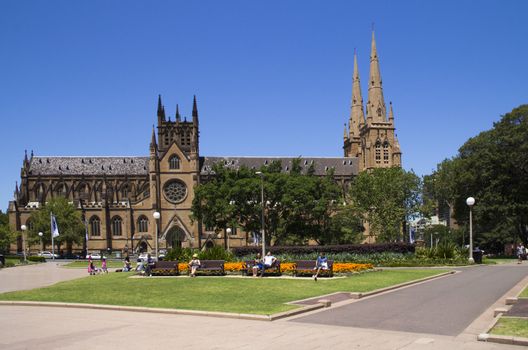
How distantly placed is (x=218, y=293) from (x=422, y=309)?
7.78 metres

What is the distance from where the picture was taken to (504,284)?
24.1 metres

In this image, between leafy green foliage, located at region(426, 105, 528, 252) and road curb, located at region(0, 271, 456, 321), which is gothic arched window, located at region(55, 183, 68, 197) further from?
road curb, located at region(0, 271, 456, 321)

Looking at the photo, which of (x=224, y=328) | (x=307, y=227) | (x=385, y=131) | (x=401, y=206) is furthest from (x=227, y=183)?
(x=385, y=131)

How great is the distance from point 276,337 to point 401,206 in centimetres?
5832

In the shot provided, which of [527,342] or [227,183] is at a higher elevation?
[227,183]

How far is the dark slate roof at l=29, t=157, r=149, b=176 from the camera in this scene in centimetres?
10863

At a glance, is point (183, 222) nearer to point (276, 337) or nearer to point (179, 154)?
point (179, 154)

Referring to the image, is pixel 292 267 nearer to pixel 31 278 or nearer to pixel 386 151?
pixel 31 278

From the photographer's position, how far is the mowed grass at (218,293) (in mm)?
17453

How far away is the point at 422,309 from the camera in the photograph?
16547 mm

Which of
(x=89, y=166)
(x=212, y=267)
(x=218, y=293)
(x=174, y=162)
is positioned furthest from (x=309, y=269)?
(x=89, y=166)

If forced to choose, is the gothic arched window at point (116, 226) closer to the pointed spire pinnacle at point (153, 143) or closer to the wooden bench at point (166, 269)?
the pointed spire pinnacle at point (153, 143)

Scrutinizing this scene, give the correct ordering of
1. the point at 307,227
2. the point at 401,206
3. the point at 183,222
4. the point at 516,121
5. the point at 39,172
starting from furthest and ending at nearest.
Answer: the point at 39,172
the point at 183,222
the point at 401,206
the point at 307,227
the point at 516,121

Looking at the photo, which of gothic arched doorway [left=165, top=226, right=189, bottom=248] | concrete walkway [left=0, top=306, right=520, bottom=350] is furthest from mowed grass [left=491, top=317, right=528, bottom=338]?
gothic arched doorway [left=165, top=226, right=189, bottom=248]
